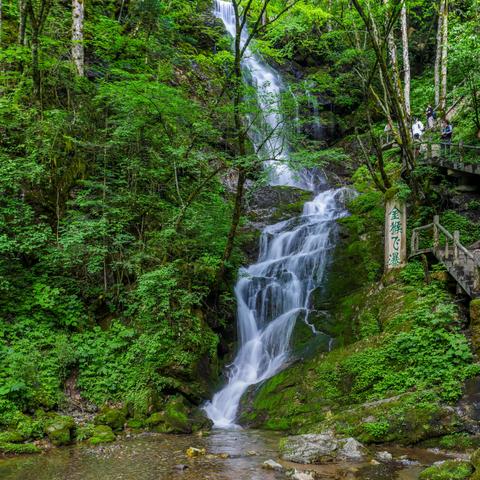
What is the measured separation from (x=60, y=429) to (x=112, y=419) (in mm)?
1050

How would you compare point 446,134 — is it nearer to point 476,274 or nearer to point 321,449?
point 476,274

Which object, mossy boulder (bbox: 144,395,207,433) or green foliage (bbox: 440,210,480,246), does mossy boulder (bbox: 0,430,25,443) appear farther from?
green foliage (bbox: 440,210,480,246)

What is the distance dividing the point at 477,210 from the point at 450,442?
30.2 ft

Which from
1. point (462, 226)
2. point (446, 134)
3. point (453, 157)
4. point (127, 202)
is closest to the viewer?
point (127, 202)

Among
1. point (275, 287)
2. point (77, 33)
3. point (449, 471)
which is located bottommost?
point (449, 471)

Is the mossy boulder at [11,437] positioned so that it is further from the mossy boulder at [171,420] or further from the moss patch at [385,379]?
the moss patch at [385,379]

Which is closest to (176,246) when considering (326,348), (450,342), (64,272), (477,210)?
(64,272)

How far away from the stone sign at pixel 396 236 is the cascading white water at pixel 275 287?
273 cm

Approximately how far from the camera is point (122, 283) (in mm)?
11859

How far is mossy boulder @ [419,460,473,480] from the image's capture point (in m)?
5.29

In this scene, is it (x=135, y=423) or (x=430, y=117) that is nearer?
(x=135, y=423)

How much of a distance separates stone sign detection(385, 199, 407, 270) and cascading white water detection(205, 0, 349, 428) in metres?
2.73

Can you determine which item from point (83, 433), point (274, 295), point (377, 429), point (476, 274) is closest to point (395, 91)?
point (476, 274)

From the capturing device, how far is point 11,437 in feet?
24.8
